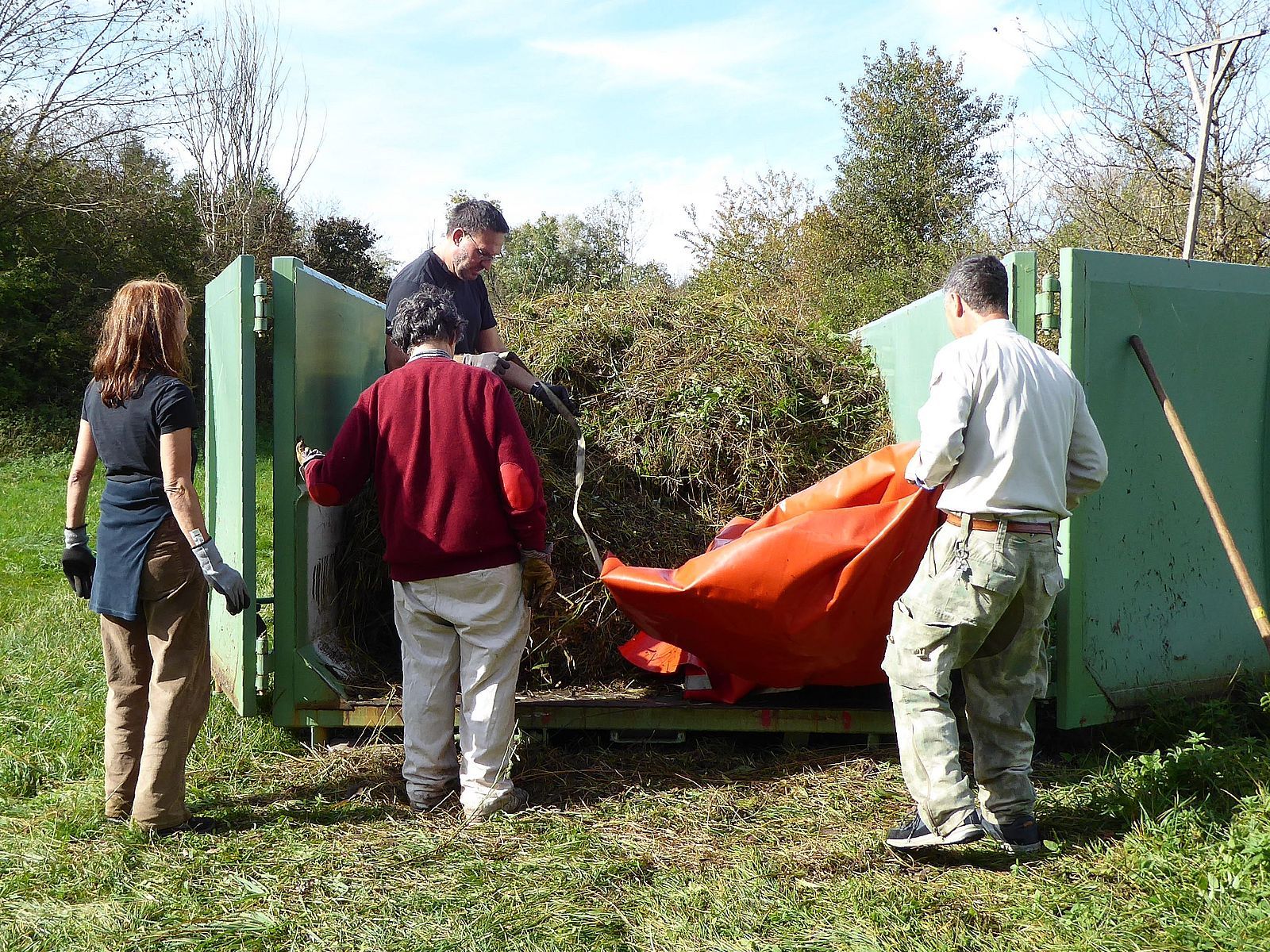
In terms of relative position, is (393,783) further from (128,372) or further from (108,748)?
(128,372)

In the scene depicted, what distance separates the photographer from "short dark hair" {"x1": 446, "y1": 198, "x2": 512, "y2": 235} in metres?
4.72

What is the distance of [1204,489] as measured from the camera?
12.2ft

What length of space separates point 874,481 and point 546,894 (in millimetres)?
1884

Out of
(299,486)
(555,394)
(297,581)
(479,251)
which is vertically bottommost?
(297,581)

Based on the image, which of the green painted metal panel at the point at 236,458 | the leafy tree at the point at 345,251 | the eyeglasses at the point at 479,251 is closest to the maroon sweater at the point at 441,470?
the green painted metal panel at the point at 236,458

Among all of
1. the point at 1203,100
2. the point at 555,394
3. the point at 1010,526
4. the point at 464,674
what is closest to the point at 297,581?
the point at 464,674

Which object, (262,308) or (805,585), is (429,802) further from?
(262,308)

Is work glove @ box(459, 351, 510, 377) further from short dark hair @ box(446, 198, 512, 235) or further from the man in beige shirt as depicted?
the man in beige shirt

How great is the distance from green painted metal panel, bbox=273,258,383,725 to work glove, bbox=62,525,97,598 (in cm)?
68

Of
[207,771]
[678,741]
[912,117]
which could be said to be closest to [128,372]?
[207,771]

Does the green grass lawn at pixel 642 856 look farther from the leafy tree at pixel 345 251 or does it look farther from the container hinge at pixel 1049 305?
the leafy tree at pixel 345 251

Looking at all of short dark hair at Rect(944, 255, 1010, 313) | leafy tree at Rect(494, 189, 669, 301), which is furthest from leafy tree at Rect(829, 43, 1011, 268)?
short dark hair at Rect(944, 255, 1010, 313)

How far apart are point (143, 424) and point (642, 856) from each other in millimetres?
2223

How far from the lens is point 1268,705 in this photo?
3.80 m
